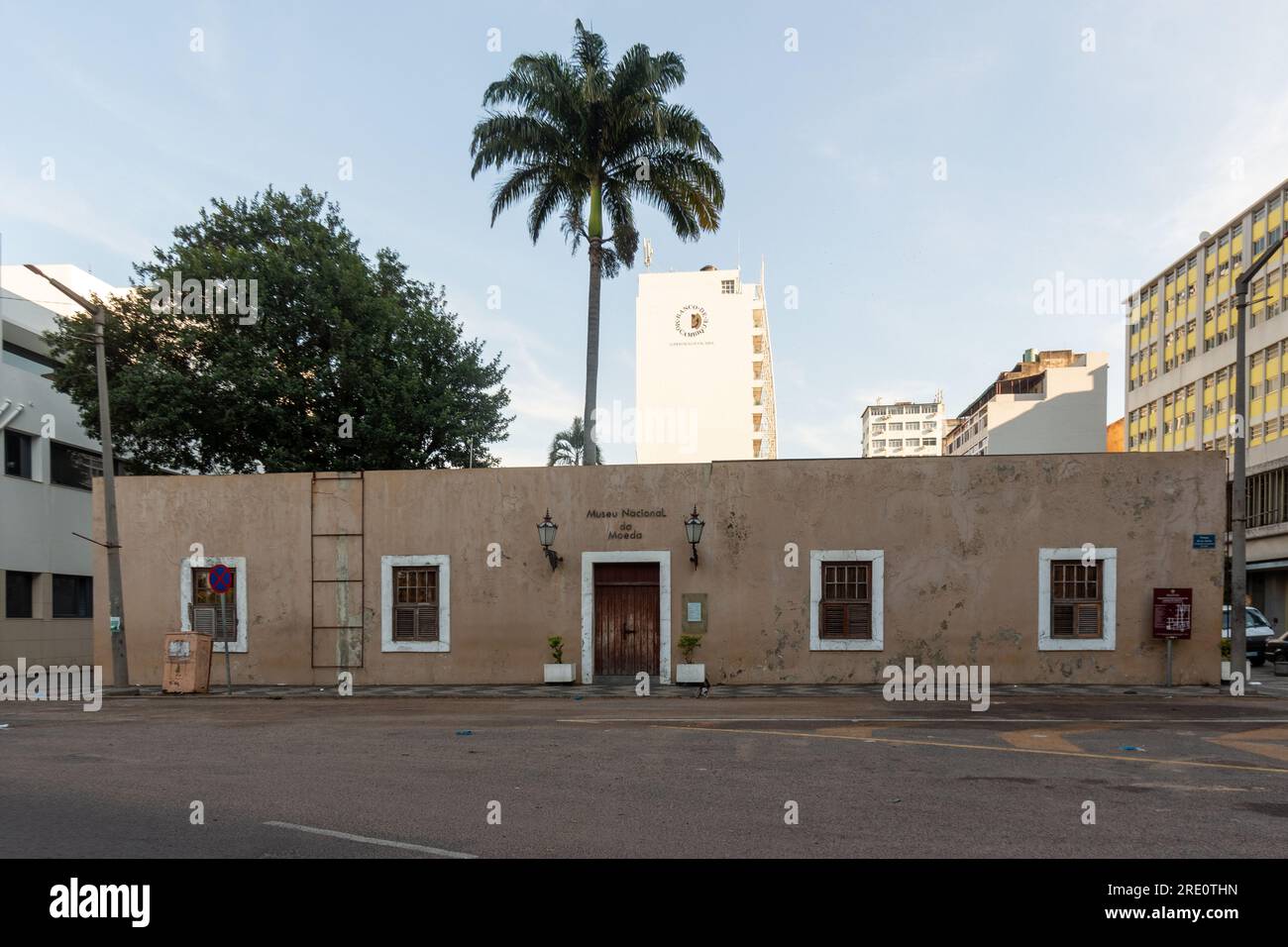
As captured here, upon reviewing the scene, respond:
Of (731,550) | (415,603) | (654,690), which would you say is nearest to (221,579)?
(415,603)

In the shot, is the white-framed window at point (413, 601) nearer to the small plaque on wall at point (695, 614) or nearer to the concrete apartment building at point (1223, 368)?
the small plaque on wall at point (695, 614)

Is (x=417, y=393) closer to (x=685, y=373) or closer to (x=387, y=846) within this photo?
(x=387, y=846)

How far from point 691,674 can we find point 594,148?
1436 centimetres

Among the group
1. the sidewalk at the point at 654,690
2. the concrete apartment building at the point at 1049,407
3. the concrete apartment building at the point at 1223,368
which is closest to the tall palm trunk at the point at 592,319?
the sidewalk at the point at 654,690

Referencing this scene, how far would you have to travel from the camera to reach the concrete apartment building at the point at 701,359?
73.6 m

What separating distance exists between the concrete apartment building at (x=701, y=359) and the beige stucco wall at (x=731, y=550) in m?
53.9

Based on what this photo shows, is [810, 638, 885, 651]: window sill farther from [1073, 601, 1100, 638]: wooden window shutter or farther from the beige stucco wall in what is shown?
[1073, 601, 1100, 638]: wooden window shutter

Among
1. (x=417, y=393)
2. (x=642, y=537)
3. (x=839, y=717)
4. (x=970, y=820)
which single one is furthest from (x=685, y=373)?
(x=970, y=820)

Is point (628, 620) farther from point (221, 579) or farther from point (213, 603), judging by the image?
point (213, 603)

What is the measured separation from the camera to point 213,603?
20344 mm

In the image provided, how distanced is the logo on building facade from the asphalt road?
61.9 m

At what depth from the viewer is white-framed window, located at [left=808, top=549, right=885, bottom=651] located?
60.6 feet

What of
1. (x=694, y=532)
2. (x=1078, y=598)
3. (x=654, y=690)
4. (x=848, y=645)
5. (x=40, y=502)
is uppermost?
(x=40, y=502)
